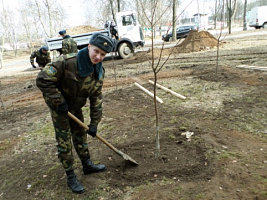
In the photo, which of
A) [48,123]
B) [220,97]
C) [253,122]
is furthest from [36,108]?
[253,122]

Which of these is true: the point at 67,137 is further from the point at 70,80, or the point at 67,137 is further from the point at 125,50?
the point at 125,50

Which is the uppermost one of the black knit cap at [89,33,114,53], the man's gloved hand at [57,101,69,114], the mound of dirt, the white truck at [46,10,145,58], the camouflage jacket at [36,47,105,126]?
the mound of dirt

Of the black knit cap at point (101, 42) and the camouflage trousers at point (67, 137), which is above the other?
the black knit cap at point (101, 42)

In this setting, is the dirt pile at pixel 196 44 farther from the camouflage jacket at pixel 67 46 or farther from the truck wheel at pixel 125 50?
the camouflage jacket at pixel 67 46

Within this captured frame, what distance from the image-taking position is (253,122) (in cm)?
372

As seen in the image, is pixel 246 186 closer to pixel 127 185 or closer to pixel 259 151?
pixel 259 151

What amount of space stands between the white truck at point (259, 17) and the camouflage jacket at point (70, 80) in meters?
26.8

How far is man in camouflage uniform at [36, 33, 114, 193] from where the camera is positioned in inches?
81.9

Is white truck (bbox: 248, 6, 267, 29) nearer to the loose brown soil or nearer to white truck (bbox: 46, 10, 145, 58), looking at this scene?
white truck (bbox: 46, 10, 145, 58)

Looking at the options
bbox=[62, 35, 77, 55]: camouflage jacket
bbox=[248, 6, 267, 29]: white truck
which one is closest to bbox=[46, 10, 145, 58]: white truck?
bbox=[62, 35, 77, 55]: camouflage jacket

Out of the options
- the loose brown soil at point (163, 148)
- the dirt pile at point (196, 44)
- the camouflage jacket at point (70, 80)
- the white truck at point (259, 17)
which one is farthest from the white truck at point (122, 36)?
the white truck at point (259, 17)

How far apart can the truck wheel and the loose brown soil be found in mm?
7446

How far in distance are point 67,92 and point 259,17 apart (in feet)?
90.6

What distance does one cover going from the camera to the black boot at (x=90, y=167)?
9.03ft
